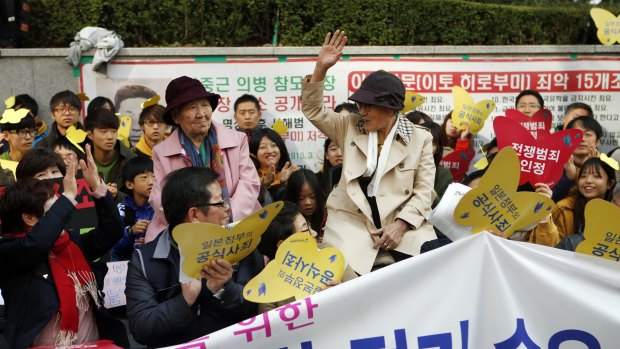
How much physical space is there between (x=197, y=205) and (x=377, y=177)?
1252 millimetres

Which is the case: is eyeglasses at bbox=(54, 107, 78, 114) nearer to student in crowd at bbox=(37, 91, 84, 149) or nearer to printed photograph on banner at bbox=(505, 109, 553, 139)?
student in crowd at bbox=(37, 91, 84, 149)

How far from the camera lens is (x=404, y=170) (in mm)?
4500

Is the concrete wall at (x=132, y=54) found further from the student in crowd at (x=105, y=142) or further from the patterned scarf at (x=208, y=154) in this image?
the patterned scarf at (x=208, y=154)

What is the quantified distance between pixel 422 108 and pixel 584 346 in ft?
16.4

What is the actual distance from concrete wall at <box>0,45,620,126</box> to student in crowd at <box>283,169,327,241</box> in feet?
9.44

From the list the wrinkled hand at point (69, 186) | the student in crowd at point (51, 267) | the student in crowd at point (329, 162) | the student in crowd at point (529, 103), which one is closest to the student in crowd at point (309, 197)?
the student in crowd at point (329, 162)

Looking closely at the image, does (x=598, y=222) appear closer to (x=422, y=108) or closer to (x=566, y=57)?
(x=422, y=108)

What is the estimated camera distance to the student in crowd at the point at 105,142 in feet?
20.8

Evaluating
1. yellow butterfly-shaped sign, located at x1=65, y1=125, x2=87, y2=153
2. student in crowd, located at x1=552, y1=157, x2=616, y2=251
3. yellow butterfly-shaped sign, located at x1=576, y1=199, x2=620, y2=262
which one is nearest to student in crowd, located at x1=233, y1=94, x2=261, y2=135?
yellow butterfly-shaped sign, located at x1=65, y1=125, x2=87, y2=153

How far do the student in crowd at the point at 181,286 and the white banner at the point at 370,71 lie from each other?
4.29m

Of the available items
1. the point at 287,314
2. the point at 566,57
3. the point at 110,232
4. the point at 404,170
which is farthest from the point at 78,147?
the point at 566,57

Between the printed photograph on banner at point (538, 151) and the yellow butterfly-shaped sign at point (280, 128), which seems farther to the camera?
Answer: the yellow butterfly-shaped sign at point (280, 128)

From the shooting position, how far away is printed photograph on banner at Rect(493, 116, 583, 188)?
16.1 feet

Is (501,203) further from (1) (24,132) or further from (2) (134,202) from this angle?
(1) (24,132)
